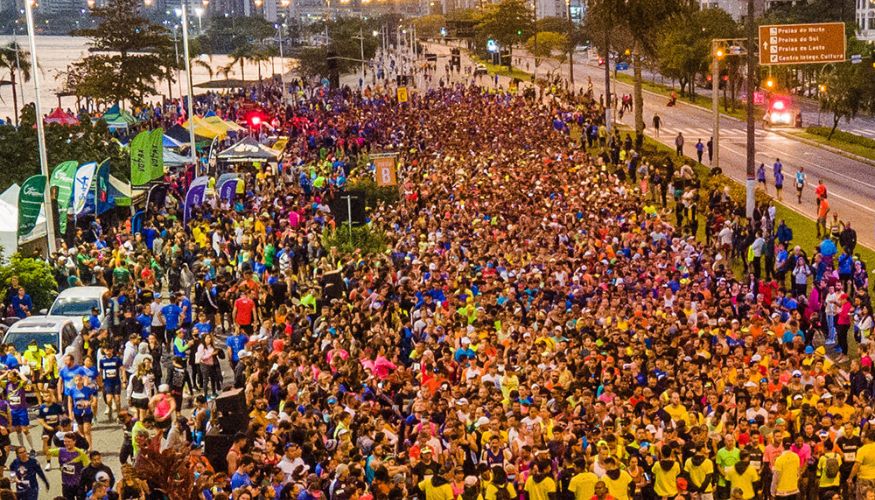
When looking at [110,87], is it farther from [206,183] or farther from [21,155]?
[206,183]

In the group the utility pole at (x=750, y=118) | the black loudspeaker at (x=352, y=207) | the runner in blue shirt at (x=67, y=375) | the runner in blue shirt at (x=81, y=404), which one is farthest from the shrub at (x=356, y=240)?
the runner in blue shirt at (x=81, y=404)

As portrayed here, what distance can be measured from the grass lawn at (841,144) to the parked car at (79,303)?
131 ft

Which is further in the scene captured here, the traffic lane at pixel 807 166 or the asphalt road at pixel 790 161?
the asphalt road at pixel 790 161

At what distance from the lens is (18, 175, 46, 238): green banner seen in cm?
3095

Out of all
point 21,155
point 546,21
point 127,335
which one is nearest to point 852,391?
point 127,335

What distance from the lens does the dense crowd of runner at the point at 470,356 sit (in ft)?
49.0

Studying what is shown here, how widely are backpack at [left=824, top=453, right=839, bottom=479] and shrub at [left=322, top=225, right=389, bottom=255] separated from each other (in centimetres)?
1754

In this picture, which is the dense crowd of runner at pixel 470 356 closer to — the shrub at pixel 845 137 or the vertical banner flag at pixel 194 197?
the vertical banner flag at pixel 194 197

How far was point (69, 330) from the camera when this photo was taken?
75.9 feet

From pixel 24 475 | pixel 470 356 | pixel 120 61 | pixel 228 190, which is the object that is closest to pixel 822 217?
pixel 228 190

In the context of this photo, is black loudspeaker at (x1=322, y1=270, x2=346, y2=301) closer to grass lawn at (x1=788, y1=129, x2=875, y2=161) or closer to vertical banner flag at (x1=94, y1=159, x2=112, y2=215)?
vertical banner flag at (x1=94, y1=159, x2=112, y2=215)

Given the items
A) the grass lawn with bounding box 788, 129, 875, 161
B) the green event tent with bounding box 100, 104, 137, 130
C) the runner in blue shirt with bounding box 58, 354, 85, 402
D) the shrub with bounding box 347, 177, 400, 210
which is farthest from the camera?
the green event tent with bounding box 100, 104, 137, 130

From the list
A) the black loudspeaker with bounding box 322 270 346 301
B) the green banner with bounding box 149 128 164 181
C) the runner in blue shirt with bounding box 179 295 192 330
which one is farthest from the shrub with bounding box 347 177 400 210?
the runner in blue shirt with bounding box 179 295 192 330

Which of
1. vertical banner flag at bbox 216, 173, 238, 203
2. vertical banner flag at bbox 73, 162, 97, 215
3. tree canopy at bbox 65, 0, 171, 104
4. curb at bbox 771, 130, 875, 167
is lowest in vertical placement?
curb at bbox 771, 130, 875, 167
